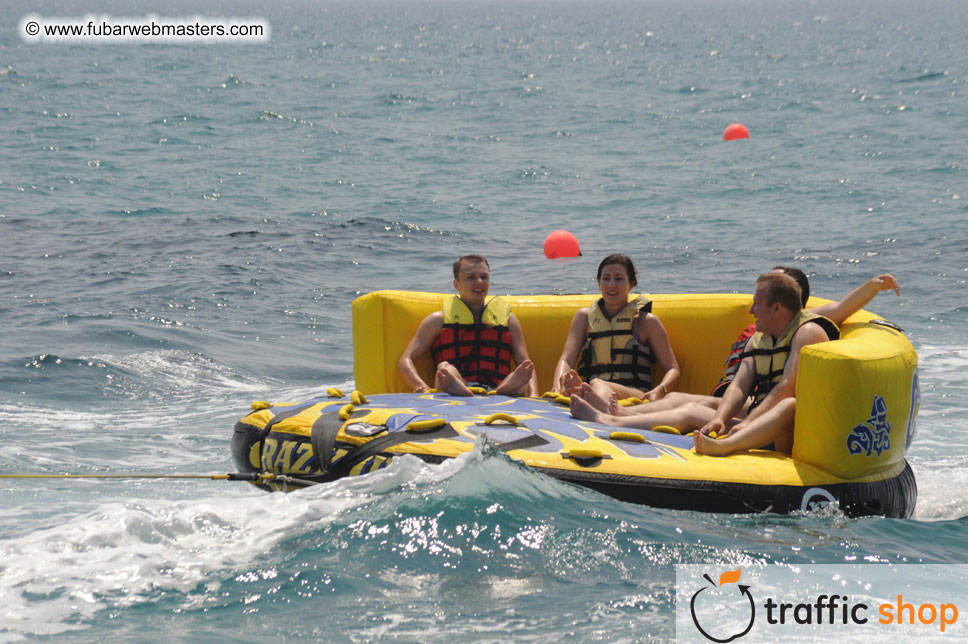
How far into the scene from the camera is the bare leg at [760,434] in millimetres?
4043

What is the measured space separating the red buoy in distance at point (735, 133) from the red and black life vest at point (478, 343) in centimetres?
1600

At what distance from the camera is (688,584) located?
338 cm

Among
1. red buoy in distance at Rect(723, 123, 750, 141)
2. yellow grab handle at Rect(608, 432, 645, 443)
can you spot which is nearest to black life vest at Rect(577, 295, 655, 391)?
yellow grab handle at Rect(608, 432, 645, 443)

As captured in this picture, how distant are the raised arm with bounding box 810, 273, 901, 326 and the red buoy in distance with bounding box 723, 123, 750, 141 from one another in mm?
16126

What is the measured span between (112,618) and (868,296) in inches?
125

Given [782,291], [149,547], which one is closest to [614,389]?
[782,291]

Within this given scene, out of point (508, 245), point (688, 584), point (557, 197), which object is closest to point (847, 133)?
point (557, 197)

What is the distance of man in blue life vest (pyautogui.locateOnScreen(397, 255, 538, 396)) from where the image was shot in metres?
5.12

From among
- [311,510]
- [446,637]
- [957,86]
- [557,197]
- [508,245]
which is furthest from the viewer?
[957,86]

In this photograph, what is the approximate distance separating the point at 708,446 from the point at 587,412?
56 centimetres

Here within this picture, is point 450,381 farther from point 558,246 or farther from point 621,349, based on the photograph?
point 558,246

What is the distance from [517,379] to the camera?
480 cm

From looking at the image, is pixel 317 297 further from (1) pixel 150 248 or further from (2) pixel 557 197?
(2) pixel 557 197

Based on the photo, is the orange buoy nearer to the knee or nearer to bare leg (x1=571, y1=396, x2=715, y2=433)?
bare leg (x1=571, y1=396, x2=715, y2=433)
